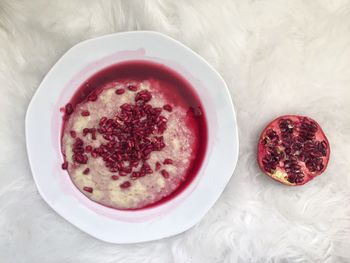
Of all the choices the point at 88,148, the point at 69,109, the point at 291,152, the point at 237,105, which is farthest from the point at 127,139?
the point at 291,152

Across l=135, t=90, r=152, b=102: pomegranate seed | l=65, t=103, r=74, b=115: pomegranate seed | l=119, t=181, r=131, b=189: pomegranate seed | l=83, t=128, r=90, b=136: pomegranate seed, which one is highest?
l=135, t=90, r=152, b=102: pomegranate seed

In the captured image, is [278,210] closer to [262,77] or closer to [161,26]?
[262,77]

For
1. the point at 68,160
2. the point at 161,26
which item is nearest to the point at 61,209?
the point at 68,160

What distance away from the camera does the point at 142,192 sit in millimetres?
1478

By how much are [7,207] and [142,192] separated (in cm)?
50

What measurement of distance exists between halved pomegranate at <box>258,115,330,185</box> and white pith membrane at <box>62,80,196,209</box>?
290 millimetres

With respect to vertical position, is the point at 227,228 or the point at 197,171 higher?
the point at 197,171

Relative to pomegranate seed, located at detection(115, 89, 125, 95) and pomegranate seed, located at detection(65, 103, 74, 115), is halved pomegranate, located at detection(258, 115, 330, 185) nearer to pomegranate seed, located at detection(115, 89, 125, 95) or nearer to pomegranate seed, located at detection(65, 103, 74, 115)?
pomegranate seed, located at detection(115, 89, 125, 95)

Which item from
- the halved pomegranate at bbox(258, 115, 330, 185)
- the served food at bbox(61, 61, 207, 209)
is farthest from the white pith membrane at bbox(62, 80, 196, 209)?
the halved pomegranate at bbox(258, 115, 330, 185)

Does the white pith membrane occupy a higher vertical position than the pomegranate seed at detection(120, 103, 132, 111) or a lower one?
lower

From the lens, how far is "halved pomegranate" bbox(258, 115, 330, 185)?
1.45 metres

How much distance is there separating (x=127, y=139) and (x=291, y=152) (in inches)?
23.7

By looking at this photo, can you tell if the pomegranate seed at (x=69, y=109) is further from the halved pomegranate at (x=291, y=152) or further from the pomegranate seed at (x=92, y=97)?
the halved pomegranate at (x=291, y=152)

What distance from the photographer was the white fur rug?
145 cm
